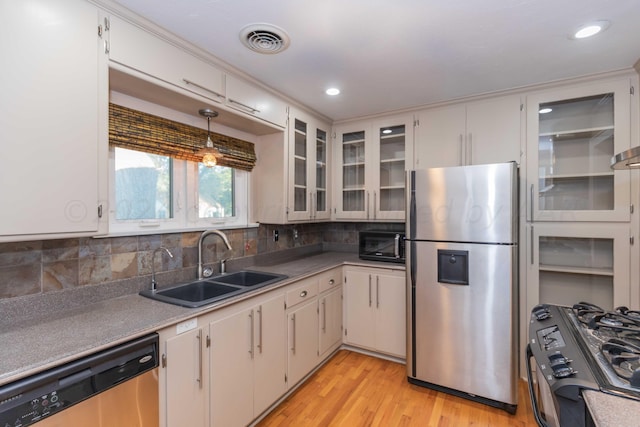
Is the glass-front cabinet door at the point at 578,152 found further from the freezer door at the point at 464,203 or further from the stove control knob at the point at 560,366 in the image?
the stove control knob at the point at 560,366

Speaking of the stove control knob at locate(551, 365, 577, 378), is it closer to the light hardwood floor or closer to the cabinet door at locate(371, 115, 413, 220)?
the light hardwood floor

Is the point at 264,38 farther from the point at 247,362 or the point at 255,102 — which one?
the point at 247,362

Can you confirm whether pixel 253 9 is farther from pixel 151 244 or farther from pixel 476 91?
pixel 476 91

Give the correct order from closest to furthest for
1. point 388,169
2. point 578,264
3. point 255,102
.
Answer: point 255,102, point 578,264, point 388,169

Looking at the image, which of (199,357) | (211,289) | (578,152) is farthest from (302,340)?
(578,152)

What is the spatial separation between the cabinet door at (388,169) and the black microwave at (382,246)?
21cm

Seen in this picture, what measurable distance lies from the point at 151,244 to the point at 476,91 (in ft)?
8.95

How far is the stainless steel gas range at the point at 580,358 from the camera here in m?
0.82

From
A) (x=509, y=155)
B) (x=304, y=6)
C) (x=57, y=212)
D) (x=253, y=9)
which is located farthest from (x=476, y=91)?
(x=57, y=212)

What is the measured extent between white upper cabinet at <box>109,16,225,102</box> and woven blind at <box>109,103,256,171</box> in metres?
0.31

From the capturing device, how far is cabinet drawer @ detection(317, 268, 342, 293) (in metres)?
2.56

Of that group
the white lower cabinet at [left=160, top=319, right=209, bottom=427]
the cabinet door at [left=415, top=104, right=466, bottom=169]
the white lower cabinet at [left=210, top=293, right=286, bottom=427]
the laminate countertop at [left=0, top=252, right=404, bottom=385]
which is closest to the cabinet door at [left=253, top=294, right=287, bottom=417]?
the white lower cabinet at [left=210, top=293, right=286, bottom=427]

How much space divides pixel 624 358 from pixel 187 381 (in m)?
1.73

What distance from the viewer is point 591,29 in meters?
1.61
